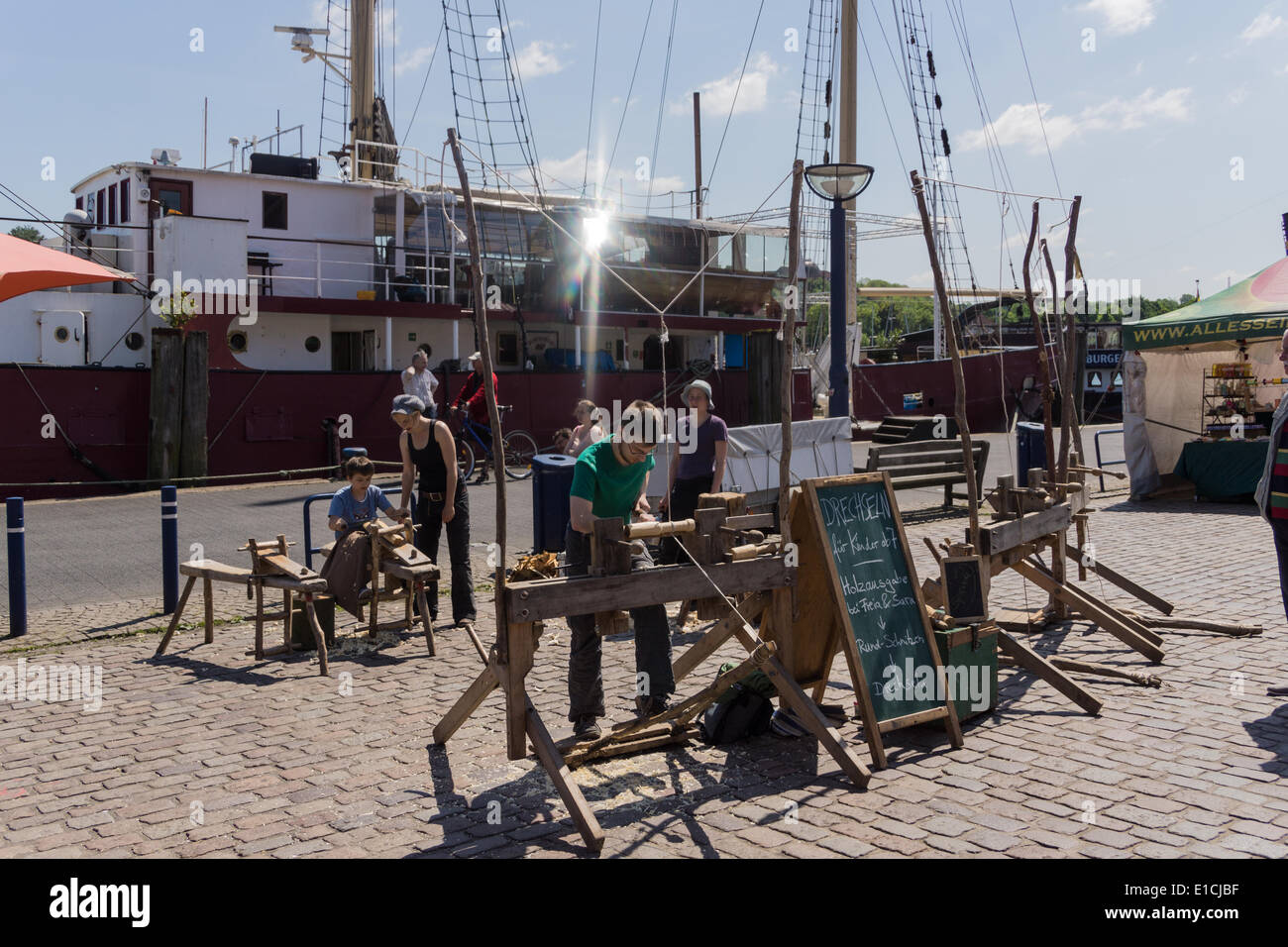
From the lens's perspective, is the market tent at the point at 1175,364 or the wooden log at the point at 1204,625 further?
the market tent at the point at 1175,364

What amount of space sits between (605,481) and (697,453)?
316cm

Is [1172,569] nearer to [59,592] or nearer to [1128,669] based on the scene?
[1128,669]

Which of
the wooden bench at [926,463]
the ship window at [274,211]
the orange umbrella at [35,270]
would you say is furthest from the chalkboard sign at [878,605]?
the ship window at [274,211]

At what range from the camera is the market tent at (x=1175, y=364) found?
1553 centimetres

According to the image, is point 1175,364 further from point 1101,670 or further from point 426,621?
point 426,621

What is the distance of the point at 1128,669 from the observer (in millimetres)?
7301

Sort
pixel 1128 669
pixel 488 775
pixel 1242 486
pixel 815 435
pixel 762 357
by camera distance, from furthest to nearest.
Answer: pixel 762 357 < pixel 1242 486 < pixel 815 435 < pixel 1128 669 < pixel 488 775

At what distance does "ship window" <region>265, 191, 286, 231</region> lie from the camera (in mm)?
23000

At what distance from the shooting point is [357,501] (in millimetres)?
8766

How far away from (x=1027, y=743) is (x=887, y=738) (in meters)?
0.71

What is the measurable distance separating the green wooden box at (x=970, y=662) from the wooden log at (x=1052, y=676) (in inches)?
4.5

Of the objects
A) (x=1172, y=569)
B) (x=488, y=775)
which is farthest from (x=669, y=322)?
(x=488, y=775)

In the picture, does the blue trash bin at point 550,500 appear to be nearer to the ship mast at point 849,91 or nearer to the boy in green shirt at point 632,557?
the boy in green shirt at point 632,557

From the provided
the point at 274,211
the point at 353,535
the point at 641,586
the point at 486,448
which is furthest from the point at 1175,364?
the point at 274,211
